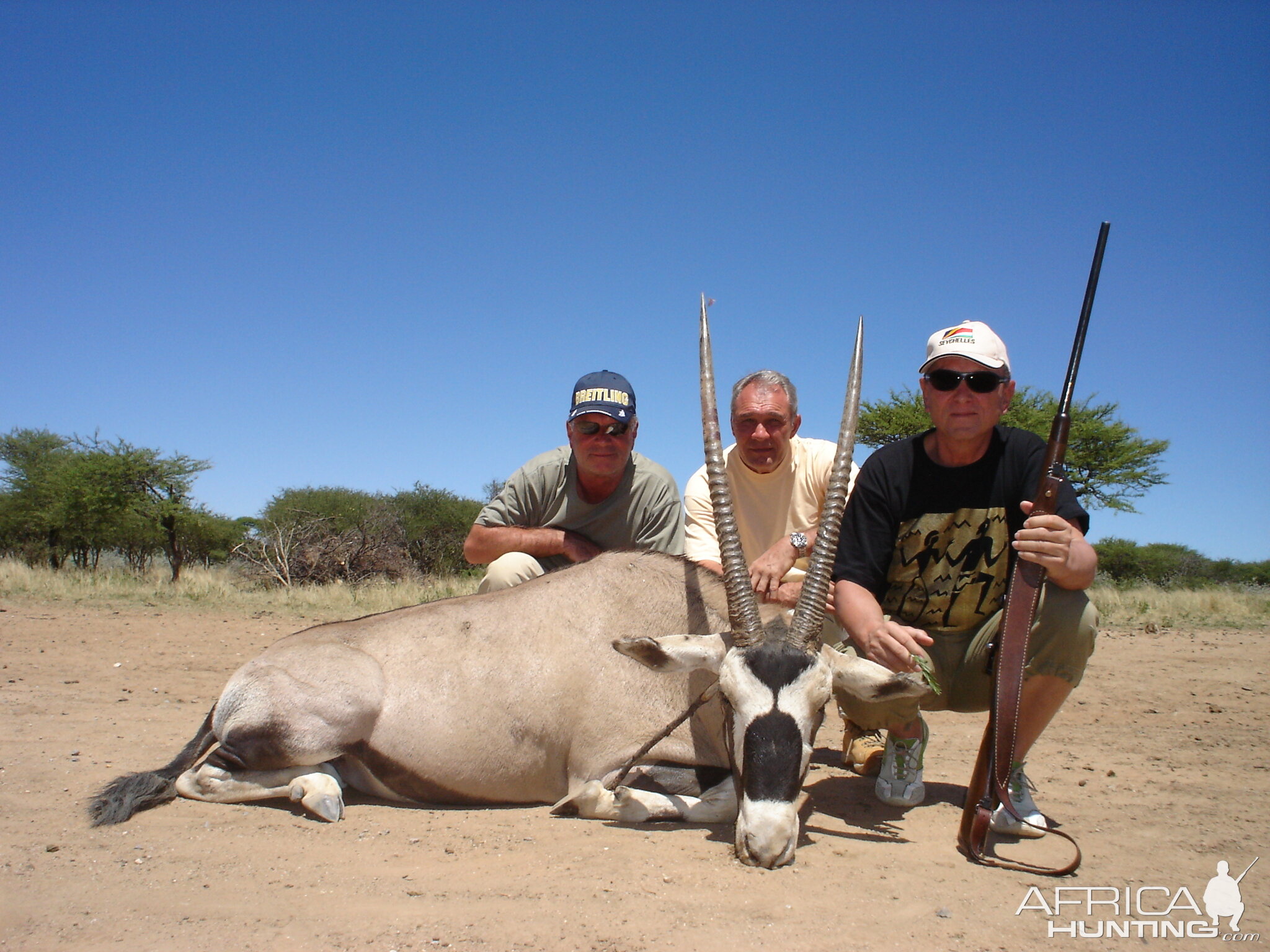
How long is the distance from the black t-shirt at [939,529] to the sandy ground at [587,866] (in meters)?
1.02

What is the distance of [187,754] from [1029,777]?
442cm

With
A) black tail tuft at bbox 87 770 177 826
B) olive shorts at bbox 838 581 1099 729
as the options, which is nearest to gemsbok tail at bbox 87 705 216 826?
black tail tuft at bbox 87 770 177 826

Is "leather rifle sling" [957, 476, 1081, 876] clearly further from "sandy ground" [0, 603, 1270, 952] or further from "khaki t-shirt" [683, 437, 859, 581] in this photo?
"khaki t-shirt" [683, 437, 859, 581]

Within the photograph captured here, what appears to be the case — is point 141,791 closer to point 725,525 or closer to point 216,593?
point 725,525

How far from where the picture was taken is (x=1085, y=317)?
3797 mm

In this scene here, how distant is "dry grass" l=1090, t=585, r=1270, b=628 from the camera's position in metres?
11.3

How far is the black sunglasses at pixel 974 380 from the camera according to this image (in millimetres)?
3955

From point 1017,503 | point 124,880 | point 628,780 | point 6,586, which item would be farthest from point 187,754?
point 6,586

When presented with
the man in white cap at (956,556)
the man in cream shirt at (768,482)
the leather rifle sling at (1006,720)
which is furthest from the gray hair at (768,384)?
the leather rifle sling at (1006,720)

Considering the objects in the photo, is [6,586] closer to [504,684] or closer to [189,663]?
[189,663]

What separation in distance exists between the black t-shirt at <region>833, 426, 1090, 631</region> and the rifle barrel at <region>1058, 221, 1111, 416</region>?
0.43 meters

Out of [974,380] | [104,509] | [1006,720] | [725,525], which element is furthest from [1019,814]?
[104,509]

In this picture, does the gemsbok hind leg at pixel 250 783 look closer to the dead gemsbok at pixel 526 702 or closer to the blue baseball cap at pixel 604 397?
the dead gemsbok at pixel 526 702

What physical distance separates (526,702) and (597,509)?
2.07m
